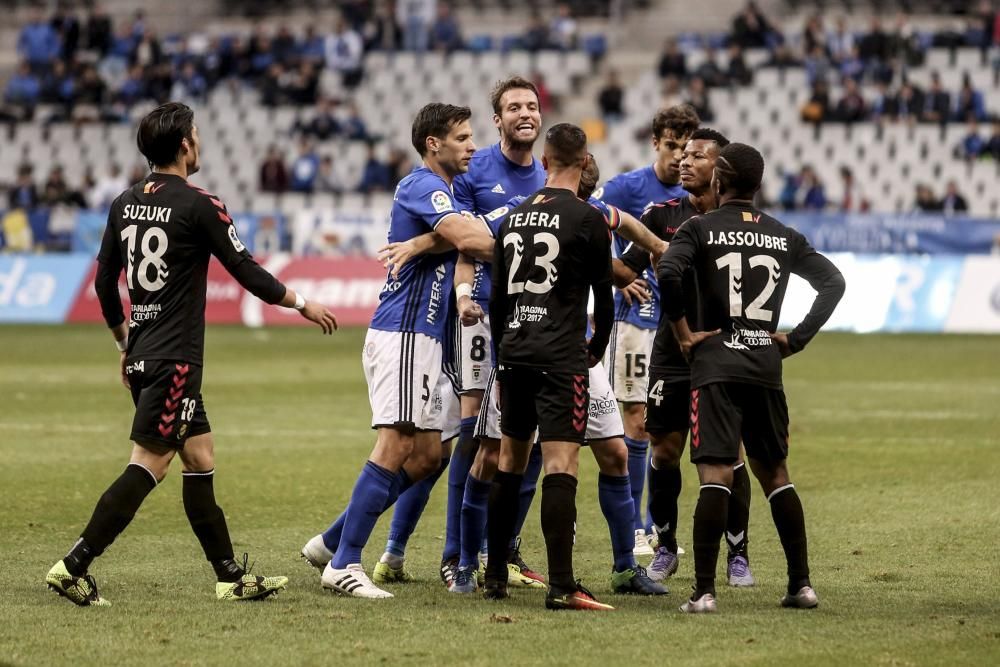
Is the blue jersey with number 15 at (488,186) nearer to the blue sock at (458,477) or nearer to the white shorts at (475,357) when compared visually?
the white shorts at (475,357)

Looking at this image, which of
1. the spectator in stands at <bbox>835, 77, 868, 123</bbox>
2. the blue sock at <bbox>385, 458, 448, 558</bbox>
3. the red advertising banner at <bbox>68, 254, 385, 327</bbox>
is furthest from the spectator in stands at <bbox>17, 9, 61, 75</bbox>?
the blue sock at <bbox>385, 458, 448, 558</bbox>

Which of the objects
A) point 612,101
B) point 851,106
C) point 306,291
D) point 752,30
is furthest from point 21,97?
point 851,106

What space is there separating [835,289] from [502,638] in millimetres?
2200

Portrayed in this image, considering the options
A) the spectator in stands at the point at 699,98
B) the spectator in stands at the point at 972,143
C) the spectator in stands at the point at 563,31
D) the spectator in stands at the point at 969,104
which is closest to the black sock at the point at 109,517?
the spectator in stands at the point at 699,98

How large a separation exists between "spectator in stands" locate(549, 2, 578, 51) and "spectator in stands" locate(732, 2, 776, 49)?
3.96m

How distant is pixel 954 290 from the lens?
24828 millimetres

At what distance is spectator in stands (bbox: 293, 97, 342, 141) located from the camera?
3388 centimetres

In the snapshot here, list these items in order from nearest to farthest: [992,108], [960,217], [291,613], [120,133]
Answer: [291,613] → [960,217] → [992,108] → [120,133]

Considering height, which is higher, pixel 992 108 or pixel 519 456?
pixel 992 108

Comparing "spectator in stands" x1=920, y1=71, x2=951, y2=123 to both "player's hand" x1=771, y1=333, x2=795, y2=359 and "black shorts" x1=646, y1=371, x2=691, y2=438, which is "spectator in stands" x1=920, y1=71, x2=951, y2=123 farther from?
"player's hand" x1=771, y1=333, x2=795, y2=359

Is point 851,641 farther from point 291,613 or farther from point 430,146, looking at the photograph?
point 430,146

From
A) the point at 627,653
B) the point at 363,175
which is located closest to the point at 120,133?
the point at 363,175

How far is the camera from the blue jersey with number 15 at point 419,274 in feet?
24.6

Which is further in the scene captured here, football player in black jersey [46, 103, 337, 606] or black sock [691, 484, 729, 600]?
football player in black jersey [46, 103, 337, 606]
